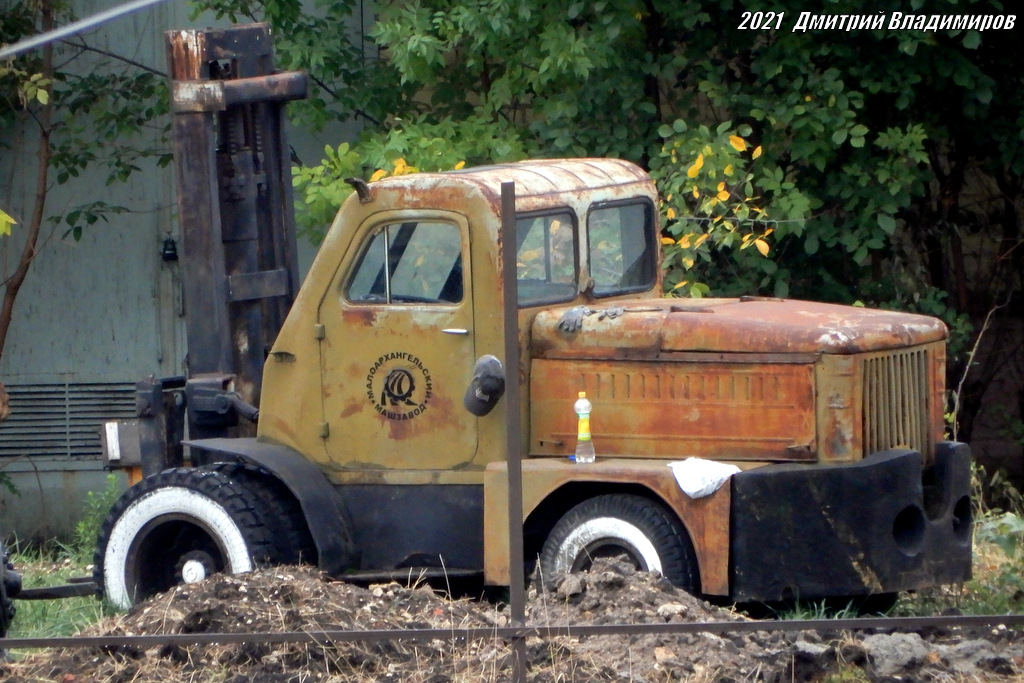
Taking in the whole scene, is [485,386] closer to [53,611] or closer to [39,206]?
[53,611]

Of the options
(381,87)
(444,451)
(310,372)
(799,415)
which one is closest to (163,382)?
(310,372)

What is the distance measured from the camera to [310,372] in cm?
624

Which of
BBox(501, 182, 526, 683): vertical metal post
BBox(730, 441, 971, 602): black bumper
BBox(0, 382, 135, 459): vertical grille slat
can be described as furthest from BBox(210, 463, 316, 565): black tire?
BBox(0, 382, 135, 459): vertical grille slat

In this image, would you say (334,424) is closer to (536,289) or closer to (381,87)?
(536,289)

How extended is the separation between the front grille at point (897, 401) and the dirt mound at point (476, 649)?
2.78ft

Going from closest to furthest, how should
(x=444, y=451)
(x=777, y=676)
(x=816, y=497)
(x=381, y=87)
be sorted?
1. (x=777, y=676)
2. (x=816, y=497)
3. (x=444, y=451)
4. (x=381, y=87)

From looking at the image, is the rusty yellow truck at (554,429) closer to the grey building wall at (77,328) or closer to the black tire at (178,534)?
the black tire at (178,534)

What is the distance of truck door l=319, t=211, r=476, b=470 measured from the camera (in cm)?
596

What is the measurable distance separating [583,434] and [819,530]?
3.32ft

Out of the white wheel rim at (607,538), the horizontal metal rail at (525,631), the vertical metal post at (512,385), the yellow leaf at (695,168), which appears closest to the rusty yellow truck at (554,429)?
the white wheel rim at (607,538)

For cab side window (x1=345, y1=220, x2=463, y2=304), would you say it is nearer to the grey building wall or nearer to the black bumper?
the black bumper

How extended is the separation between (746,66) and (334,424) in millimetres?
4969

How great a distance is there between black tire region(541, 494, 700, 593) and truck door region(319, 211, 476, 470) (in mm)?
566

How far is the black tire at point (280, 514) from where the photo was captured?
6.11 metres
